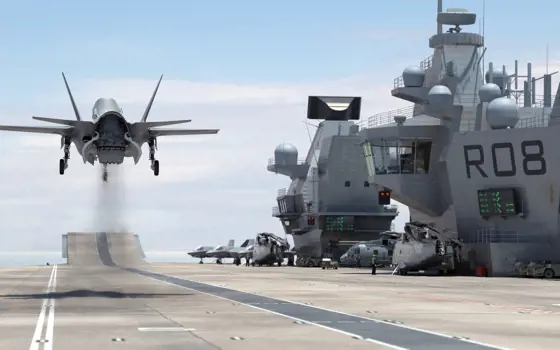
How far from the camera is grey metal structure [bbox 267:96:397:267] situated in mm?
111312

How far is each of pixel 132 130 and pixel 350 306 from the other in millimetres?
12052

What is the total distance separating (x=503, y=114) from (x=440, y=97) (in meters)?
7.54

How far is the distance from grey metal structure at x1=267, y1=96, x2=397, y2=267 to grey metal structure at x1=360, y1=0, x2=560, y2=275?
22788 mm

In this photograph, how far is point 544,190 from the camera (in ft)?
222

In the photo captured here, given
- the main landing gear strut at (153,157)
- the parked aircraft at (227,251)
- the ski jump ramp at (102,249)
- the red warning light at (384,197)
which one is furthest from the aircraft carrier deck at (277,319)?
the parked aircraft at (227,251)

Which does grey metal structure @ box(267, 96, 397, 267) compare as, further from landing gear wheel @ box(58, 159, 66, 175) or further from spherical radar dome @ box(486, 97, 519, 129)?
landing gear wheel @ box(58, 159, 66, 175)

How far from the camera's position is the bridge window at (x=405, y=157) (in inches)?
3132

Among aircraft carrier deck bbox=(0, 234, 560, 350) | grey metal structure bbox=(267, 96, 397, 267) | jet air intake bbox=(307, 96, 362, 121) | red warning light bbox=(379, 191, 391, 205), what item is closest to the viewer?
aircraft carrier deck bbox=(0, 234, 560, 350)

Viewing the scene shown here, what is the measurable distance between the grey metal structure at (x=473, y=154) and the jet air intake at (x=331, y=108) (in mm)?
28467

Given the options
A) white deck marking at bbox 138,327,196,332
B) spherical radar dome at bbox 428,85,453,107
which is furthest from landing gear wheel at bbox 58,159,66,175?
spherical radar dome at bbox 428,85,453,107

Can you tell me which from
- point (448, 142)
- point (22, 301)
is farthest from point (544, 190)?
point (22, 301)

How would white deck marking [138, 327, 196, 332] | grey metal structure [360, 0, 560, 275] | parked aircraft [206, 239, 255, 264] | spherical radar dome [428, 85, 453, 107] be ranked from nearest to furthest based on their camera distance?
white deck marking [138, 327, 196, 332]
grey metal structure [360, 0, 560, 275]
spherical radar dome [428, 85, 453, 107]
parked aircraft [206, 239, 255, 264]

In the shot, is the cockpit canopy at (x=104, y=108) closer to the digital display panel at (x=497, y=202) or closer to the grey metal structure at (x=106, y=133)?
the grey metal structure at (x=106, y=133)

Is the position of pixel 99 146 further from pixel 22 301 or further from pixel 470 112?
pixel 470 112
